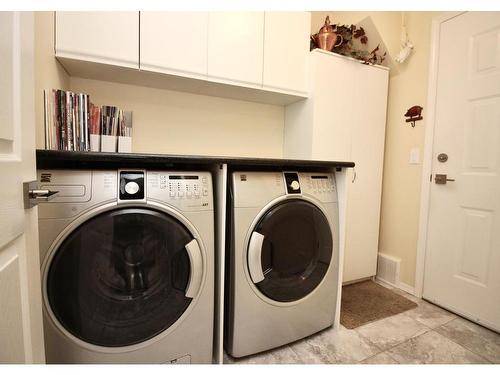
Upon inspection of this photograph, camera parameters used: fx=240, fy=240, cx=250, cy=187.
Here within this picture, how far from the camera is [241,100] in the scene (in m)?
1.86

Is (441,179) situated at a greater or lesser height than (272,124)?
lesser

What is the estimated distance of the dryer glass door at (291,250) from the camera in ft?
3.56

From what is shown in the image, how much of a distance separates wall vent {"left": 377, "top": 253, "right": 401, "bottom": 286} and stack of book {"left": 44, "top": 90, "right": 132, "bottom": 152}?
6.86 feet

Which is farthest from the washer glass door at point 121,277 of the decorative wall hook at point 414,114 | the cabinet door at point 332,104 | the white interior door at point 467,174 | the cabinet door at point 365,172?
the decorative wall hook at point 414,114

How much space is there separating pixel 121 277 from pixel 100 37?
1159 millimetres

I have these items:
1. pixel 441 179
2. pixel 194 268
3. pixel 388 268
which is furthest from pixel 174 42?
pixel 388 268

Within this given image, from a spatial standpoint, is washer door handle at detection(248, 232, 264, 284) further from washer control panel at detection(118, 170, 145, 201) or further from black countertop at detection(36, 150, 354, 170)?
washer control panel at detection(118, 170, 145, 201)

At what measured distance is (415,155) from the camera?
1.82 m

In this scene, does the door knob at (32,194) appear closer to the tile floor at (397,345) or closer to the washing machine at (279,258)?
the washing machine at (279,258)

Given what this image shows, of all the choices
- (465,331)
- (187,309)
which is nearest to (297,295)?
(187,309)

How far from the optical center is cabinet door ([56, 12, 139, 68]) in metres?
1.15

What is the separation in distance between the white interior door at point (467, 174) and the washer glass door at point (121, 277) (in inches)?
67.6

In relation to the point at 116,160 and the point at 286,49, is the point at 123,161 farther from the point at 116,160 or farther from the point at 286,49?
the point at 286,49
